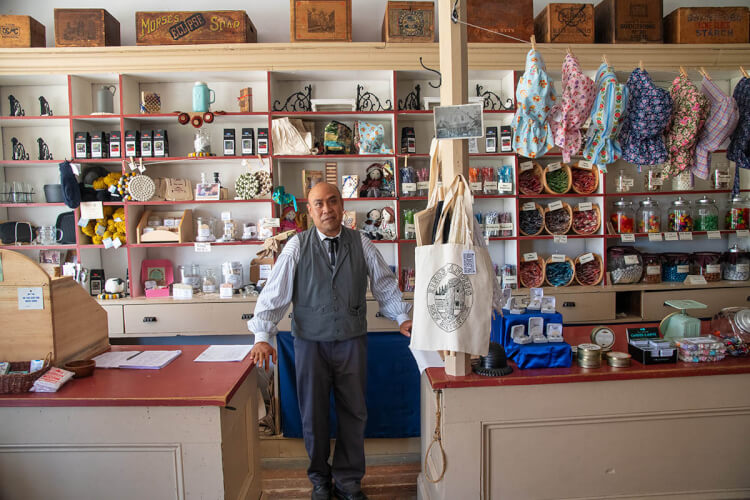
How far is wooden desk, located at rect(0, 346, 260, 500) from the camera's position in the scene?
1715 mm

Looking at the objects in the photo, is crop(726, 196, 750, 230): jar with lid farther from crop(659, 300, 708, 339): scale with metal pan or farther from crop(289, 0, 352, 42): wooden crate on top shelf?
crop(289, 0, 352, 42): wooden crate on top shelf

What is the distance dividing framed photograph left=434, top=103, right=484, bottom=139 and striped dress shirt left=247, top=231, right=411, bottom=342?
0.77 metres

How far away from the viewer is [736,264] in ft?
12.8

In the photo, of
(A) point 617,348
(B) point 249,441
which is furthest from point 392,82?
(B) point 249,441

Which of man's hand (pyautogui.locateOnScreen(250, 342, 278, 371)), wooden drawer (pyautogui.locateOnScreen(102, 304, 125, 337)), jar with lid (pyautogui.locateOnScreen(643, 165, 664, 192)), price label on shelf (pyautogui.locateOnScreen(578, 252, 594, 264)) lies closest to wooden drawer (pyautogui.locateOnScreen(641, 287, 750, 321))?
price label on shelf (pyautogui.locateOnScreen(578, 252, 594, 264))

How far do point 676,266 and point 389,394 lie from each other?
9.31ft

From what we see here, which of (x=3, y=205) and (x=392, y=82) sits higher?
(x=392, y=82)

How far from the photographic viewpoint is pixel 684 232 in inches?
154

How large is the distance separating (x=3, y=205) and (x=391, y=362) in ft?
11.2

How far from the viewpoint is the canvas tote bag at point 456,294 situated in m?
1.65

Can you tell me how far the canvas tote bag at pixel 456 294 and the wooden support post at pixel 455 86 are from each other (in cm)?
14

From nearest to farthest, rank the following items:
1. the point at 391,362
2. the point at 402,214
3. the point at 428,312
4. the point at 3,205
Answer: the point at 428,312 < the point at 391,362 < the point at 3,205 < the point at 402,214

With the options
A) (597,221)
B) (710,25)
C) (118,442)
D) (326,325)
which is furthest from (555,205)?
(118,442)

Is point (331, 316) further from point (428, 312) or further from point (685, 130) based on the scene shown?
point (685, 130)
